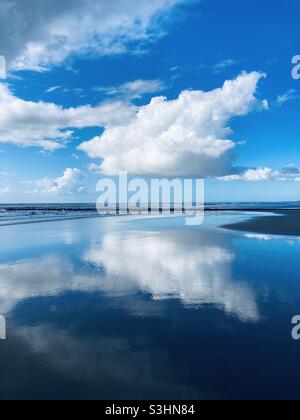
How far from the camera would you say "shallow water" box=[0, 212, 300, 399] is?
14.0 feet

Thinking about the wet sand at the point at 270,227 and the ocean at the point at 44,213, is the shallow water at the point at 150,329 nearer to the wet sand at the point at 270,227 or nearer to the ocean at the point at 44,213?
the wet sand at the point at 270,227

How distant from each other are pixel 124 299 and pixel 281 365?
4.22 meters

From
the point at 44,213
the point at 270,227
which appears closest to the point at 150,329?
the point at 270,227

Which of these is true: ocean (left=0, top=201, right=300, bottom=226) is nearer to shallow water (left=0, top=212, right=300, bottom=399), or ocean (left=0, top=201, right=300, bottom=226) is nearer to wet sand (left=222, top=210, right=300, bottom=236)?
wet sand (left=222, top=210, right=300, bottom=236)

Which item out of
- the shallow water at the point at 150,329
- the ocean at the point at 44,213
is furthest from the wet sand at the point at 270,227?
the ocean at the point at 44,213

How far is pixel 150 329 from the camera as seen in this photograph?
6016 mm

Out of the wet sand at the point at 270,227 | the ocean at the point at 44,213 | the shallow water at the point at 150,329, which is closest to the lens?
the shallow water at the point at 150,329

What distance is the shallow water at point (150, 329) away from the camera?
4.26 metres

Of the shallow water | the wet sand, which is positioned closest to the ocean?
the wet sand

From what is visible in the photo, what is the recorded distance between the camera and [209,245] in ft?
53.7

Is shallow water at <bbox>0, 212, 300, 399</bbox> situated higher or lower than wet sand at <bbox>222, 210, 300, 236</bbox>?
lower

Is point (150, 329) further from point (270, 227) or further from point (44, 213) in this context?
point (44, 213)

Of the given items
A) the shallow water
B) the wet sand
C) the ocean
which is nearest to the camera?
the shallow water
